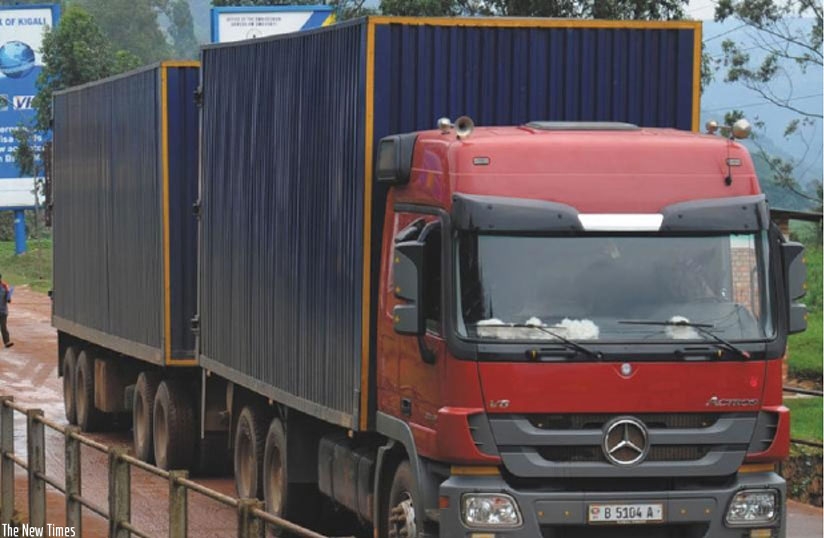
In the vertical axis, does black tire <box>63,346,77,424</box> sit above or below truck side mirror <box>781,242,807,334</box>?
below

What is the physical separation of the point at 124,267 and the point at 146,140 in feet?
6.58

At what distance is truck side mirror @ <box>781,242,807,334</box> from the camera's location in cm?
1155

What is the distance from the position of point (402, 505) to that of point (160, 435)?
830 cm

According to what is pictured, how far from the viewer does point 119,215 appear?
72.7ft

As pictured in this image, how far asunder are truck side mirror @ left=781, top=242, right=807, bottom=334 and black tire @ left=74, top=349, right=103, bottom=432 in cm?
1353

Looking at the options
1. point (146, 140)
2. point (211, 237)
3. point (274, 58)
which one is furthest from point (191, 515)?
point (146, 140)

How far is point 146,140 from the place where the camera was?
20.5 meters

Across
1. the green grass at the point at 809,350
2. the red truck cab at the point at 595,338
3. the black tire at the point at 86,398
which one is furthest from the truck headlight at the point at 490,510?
the green grass at the point at 809,350

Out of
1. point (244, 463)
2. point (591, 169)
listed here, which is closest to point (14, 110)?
point (244, 463)

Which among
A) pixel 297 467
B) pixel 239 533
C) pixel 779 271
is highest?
pixel 779 271

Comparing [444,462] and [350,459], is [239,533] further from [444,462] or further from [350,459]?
[350,459]

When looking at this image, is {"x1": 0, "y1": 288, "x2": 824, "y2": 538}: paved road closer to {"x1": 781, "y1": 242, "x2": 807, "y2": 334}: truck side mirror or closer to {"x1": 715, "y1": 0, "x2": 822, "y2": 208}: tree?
{"x1": 781, "y1": 242, "x2": 807, "y2": 334}: truck side mirror

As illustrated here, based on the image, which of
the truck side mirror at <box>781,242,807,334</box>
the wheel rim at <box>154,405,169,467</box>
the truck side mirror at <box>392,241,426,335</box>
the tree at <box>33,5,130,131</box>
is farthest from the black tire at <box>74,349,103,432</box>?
the tree at <box>33,5,130,131</box>

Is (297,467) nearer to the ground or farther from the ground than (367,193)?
nearer to the ground
